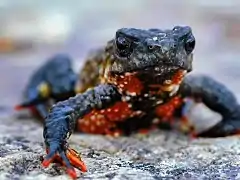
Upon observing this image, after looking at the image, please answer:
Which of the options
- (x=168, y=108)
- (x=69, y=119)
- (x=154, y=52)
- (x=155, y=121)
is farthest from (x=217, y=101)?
(x=69, y=119)

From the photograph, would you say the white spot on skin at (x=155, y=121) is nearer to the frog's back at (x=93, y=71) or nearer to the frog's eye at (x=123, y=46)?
the frog's back at (x=93, y=71)

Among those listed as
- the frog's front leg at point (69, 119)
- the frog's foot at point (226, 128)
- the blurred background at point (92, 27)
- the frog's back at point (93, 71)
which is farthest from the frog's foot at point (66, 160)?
the blurred background at point (92, 27)

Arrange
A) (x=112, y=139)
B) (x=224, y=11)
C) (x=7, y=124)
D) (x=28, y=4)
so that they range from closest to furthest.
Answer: (x=112, y=139), (x=7, y=124), (x=224, y=11), (x=28, y=4)

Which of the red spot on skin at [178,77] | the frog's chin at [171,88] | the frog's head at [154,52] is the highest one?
the frog's head at [154,52]

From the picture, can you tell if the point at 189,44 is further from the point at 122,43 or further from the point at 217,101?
the point at 217,101

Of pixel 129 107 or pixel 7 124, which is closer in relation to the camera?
pixel 129 107

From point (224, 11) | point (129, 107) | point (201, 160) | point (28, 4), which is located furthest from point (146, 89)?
point (28, 4)

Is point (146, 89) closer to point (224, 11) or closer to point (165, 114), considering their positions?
point (165, 114)
